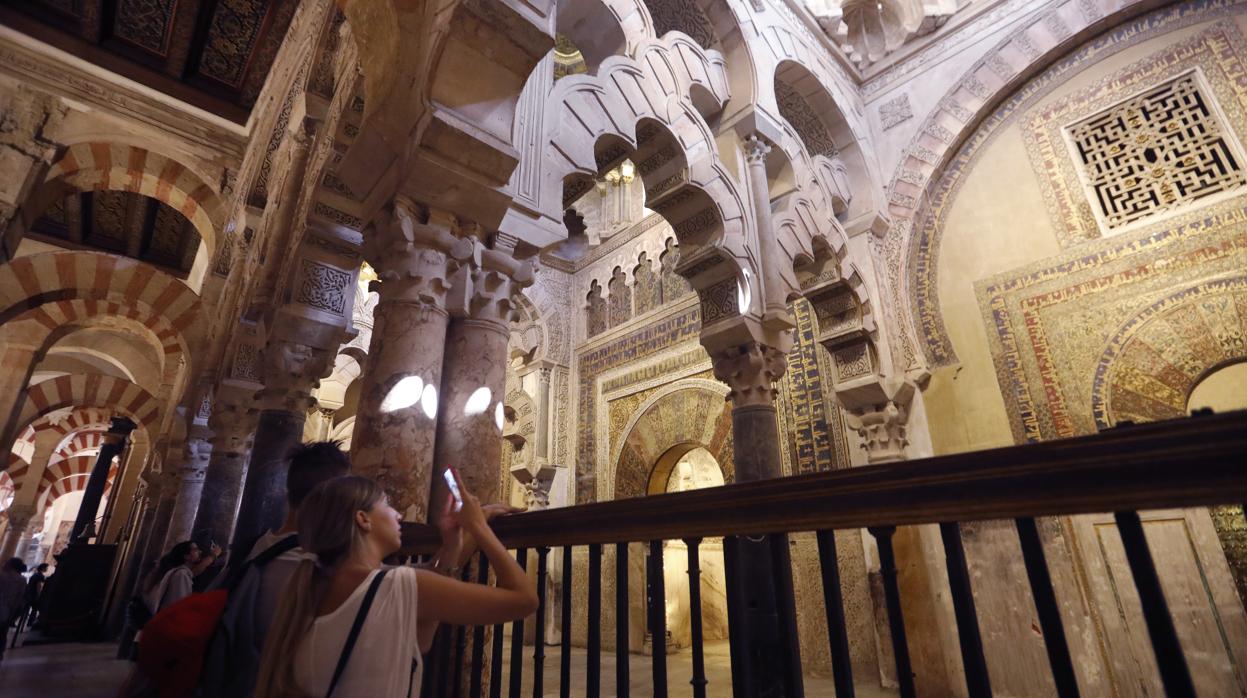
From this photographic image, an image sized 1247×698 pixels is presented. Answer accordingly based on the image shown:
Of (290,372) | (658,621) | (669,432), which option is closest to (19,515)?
(290,372)

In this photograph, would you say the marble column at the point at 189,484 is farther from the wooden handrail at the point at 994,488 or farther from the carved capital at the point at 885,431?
the wooden handrail at the point at 994,488

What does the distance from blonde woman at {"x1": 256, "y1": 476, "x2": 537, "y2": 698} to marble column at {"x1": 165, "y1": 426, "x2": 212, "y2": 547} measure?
26.0ft

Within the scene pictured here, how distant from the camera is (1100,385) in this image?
488cm

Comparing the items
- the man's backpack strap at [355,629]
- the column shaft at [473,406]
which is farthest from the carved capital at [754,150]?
the man's backpack strap at [355,629]

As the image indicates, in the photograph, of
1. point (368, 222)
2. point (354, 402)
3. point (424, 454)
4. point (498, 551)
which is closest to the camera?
point (498, 551)

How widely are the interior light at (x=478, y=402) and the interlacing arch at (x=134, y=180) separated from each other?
4.09 metres

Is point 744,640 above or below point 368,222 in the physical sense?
below

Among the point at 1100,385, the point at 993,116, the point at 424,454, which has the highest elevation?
the point at 993,116

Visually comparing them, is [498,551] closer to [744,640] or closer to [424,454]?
[744,640]

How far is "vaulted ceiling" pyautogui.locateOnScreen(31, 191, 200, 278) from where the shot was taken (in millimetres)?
7516

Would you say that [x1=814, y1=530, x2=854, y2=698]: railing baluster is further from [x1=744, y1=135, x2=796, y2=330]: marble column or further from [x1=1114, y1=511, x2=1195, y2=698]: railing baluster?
[x1=744, y1=135, x2=796, y2=330]: marble column

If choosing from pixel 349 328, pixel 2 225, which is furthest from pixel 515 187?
pixel 2 225

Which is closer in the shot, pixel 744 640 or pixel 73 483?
pixel 744 640

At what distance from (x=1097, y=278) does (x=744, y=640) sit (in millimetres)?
5572
